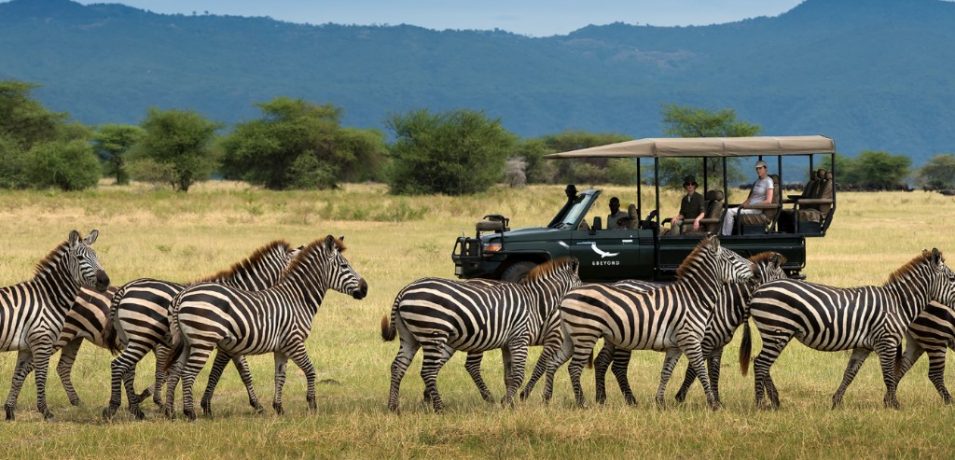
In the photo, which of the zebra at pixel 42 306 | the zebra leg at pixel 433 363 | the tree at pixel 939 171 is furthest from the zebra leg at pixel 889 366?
the tree at pixel 939 171

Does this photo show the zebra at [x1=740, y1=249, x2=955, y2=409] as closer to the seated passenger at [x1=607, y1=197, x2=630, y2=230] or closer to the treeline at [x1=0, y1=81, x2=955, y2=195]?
the seated passenger at [x1=607, y1=197, x2=630, y2=230]

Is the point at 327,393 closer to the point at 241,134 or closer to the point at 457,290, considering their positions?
the point at 457,290

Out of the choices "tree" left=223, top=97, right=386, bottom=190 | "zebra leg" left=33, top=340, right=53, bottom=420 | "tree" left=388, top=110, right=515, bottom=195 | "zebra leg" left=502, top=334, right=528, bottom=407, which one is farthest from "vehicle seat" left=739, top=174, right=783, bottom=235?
"tree" left=223, top=97, right=386, bottom=190

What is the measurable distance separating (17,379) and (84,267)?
3.56 ft

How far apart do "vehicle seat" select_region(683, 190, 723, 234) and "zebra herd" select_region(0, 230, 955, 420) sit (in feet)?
17.4

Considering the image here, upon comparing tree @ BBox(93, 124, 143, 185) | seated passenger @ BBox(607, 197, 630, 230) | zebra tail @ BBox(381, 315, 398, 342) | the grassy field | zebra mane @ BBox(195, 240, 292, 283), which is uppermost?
tree @ BBox(93, 124, 143, 185)

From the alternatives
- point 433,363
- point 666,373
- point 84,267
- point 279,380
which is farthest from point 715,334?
point 84,267

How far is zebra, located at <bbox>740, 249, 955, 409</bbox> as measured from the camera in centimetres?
1099

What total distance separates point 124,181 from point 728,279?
83.8 meters

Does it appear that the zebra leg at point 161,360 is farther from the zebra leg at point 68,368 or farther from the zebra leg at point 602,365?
the zebra leg at point 602,365

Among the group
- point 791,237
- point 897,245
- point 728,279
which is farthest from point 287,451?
point 897,245

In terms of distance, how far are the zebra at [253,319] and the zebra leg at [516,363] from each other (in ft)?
5.40

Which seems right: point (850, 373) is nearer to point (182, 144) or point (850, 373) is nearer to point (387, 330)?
point (387, 330)

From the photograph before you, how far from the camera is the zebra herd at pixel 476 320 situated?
1073 centimetres
